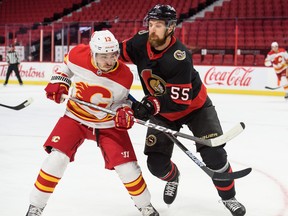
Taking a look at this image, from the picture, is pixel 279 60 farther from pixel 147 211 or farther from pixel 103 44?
pixel 103 44

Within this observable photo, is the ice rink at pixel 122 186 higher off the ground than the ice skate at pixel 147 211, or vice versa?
the ice skate at pixel 147 211

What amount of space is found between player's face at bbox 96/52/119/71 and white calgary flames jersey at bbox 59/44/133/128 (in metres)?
0.04

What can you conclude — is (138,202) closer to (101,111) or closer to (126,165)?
(126,165)

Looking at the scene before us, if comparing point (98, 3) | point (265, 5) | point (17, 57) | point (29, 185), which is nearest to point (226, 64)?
point (265, 5)

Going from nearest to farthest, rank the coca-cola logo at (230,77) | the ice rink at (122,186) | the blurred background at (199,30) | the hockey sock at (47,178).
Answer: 1. the hockey sock at (47,178)
2. the ice rink at (122,186)
3. the coca-cola logo at (230,77)
4. the blurred background at (199,30)

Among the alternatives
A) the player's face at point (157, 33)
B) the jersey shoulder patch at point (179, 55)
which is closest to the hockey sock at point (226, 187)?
the jersey shoulder patch at point (179, 55)

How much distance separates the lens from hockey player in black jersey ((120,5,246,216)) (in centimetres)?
238

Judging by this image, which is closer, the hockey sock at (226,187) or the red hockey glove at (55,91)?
the red hockey glove at (55,91)

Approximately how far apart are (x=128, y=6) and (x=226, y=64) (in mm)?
5108

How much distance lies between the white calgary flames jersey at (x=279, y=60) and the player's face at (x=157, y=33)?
24.9 ft

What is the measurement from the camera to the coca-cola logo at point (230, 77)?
33.4 feet

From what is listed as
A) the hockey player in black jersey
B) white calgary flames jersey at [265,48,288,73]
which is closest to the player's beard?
the hockey player in black jersey

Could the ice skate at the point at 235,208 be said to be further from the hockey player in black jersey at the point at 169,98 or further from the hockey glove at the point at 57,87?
the hockey glove at the point at 57,87

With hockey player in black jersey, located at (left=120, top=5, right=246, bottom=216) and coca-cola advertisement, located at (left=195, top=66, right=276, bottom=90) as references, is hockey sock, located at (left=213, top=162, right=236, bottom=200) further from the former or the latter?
coca-cola advertisement, located at (left=195, top=66, right=276, bottom=90)
